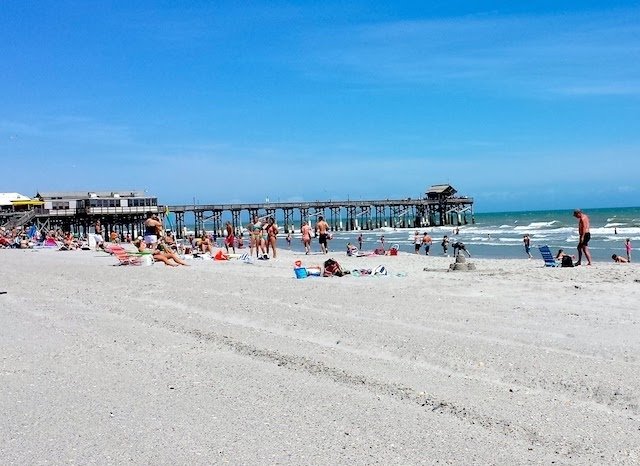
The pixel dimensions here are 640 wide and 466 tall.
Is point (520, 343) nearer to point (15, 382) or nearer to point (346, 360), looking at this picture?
point (346, 360)

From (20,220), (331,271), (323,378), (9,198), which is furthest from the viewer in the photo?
(9,198)

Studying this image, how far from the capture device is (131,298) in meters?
9.95

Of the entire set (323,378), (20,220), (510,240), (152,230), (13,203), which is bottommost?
(510,240)


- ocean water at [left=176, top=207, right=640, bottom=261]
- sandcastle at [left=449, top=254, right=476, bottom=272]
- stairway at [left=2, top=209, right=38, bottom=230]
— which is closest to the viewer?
sandcastle at [left=449, top=254, right=476, bottom=272]

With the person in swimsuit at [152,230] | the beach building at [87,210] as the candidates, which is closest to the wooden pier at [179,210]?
the beach building at [87,210]

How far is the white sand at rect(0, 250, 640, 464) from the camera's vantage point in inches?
152

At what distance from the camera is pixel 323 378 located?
208 inches

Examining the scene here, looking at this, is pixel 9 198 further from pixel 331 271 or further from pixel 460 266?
pixel 460 266

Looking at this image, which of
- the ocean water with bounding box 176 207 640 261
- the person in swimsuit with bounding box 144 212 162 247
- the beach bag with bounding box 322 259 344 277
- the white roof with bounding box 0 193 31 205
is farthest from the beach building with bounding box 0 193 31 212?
the beach bag with bounding box 322 259 344 277

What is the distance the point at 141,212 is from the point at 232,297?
47344 millimetres

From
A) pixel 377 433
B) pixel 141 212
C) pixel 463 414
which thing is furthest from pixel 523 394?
pixel 141 212

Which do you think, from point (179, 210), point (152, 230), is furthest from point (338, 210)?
point (152, 230)

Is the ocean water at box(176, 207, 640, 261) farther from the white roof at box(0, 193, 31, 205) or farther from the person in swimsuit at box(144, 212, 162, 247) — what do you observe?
the white roof at box(0, 193, 31, 205)

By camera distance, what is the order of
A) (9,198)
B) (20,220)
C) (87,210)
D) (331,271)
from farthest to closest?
(9,198), (87,210), (20,220), (331,271)
